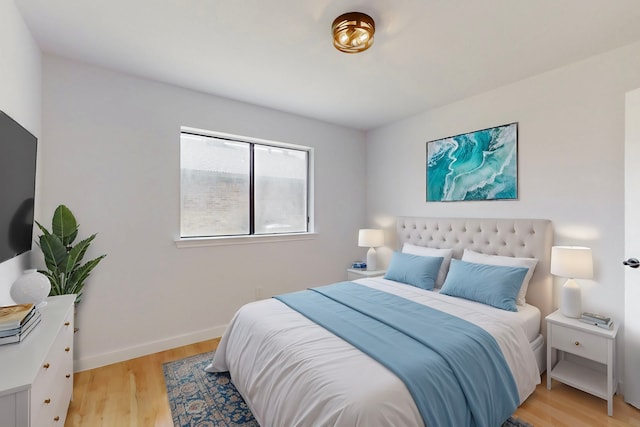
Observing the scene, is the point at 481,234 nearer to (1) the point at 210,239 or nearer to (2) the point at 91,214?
(1) the point at 210,239

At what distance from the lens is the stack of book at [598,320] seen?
80.4 inches

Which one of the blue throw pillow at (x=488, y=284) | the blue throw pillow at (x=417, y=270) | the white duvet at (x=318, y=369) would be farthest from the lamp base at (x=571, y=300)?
the blue throw pillow at (x=417, y=270)

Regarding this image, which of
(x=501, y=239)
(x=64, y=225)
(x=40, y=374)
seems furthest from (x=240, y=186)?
(x=501, y=239)

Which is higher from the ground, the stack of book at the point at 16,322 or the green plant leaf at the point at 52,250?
the green plant leaf at the point at 52,250

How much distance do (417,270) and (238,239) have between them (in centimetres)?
194

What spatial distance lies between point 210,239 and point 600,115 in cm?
358

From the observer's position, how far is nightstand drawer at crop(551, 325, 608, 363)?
6.49 ft

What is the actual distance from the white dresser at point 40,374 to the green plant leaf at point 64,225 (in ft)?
1.77

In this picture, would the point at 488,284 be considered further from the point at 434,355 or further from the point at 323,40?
the point at 323,40

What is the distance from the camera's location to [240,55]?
2.31m

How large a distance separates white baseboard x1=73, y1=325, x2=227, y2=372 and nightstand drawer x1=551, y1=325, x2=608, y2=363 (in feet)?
9.80

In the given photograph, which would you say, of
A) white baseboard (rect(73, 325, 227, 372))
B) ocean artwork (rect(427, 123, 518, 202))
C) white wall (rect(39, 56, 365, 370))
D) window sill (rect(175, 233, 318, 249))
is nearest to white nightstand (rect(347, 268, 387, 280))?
window sill (rect(175, 233, 318, 249))

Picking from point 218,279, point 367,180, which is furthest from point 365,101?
point 218,279

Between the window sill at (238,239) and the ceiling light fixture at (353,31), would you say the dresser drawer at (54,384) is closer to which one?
the window sill at (238,239)
